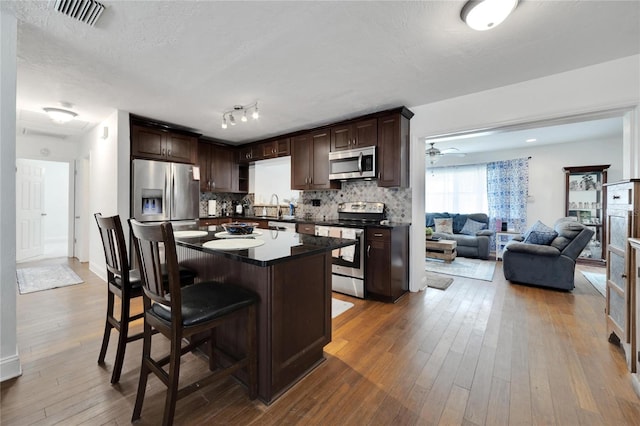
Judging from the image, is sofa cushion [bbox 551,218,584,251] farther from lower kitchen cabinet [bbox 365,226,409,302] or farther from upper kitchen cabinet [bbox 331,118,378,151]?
upper kitchen cabinet [bbox 331,118,378,151]

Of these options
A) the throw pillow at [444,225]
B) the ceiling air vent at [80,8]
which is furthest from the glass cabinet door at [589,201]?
the ceiling air vent at [80,8]

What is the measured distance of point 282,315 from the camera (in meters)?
1.65

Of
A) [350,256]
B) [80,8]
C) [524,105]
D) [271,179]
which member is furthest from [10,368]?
[524,105]

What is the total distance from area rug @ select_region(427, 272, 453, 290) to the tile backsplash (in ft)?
3.50

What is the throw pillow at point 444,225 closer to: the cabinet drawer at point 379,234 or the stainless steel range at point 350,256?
the stainless steel range at point 350,256

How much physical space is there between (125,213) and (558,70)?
5.17 metres

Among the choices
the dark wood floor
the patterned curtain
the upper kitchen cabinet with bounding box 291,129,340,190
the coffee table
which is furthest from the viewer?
the patterned curtain

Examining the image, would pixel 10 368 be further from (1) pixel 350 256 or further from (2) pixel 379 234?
(2) pixel 379 234

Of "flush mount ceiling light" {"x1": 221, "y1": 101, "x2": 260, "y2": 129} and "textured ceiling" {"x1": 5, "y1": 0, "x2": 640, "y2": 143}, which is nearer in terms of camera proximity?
"textured ceiling" {"x1": 5, "y1": 0, "x2": 640, "y2": 143}

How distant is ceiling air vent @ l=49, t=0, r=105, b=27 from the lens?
64.8 inches

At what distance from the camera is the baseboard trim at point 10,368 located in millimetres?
1755

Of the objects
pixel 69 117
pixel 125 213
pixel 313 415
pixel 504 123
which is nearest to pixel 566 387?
pixel 313 415

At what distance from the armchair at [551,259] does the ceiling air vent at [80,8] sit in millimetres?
5151

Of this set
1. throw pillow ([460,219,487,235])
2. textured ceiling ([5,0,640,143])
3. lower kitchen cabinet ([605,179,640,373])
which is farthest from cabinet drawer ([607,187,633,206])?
throw pillow ([460,219,487,235])
